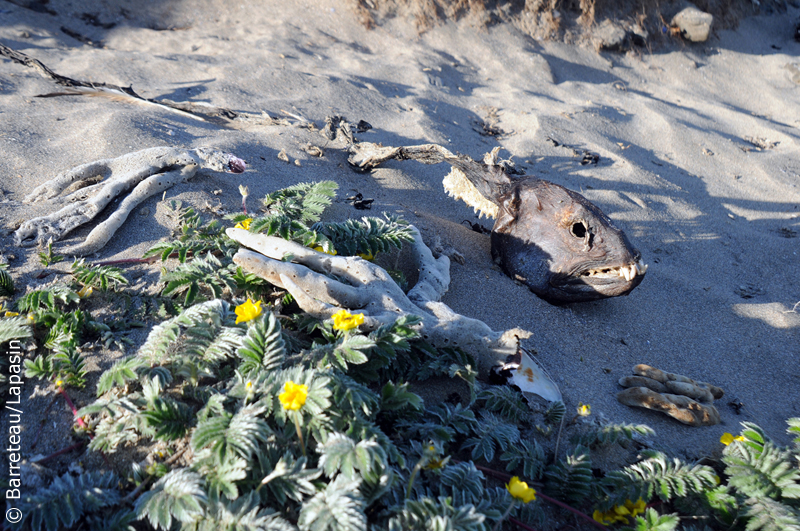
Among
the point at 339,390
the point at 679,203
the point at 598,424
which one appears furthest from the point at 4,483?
the point at 679,203

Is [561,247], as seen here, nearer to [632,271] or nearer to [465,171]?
[632,271]

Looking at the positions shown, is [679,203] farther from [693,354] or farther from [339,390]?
[339,390]

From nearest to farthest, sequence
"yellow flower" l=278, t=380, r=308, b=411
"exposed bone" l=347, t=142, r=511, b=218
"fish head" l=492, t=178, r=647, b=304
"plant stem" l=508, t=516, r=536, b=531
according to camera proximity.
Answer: "yellow flower" l=278, t=380, r=308, b=411 → "plant stem" l=508, t=516, r=536, b=531 → "fish head" l=492, t=178, r=647, b=304 → "exposed bone" l=347, t=142, r=511, b=218

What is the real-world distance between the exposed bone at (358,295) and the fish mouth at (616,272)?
3.19 ft

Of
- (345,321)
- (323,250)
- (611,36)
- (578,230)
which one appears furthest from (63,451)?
(611,36)

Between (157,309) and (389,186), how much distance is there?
2303mm

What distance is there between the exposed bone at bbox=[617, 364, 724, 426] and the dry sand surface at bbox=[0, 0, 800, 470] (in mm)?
65

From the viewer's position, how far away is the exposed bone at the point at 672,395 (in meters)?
2.21

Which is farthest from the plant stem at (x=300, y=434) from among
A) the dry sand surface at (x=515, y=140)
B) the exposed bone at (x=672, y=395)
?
the exposed bone at (x=672, y=395)

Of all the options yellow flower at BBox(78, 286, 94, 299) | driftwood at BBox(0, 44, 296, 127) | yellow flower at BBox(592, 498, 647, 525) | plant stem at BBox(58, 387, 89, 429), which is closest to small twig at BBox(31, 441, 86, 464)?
plant stem at BBox(58, 387, 89, 429)

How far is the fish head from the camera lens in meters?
2.77

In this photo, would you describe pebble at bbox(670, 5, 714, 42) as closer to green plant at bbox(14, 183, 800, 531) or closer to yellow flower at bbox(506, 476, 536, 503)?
green plant at bbox(14, 183, 800, 531)

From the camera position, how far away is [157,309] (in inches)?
86.5

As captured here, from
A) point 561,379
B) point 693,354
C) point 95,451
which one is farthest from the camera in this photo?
point 693,354
